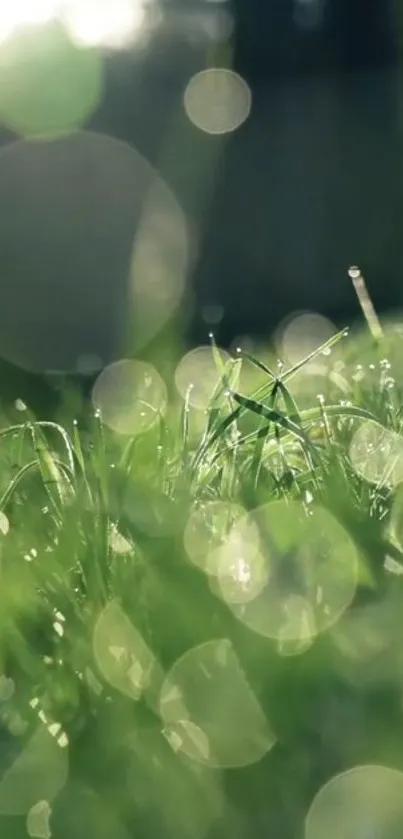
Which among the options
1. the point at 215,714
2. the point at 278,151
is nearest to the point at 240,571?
the point at 215,714

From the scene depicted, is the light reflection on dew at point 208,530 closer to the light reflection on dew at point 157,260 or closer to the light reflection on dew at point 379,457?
the light reflection on dew at point 379,457

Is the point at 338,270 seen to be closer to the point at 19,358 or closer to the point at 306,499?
the point at 19,358

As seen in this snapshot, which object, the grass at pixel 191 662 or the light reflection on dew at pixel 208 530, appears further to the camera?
the light reflection on dew at pixel 208 530

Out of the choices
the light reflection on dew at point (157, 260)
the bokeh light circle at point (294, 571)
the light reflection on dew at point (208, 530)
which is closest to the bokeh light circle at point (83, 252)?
the light reflection on dew at point (157, 260)

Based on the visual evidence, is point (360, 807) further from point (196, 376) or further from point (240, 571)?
point (196, 376)

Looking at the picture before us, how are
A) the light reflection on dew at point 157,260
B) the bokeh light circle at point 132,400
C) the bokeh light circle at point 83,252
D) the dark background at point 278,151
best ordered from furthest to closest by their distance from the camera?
the dark background at point 278,151 < the light reflection on dew at point 157,260 < the bokeh light circle at point 83,252 < the bokeh light circle at point 132,400

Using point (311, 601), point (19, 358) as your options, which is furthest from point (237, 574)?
point (19, 358)

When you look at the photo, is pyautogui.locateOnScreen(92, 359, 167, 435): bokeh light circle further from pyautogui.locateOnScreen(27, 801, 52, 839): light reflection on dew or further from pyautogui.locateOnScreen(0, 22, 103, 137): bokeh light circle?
pyautogui.locateOnScreen(0, 22, 103, 137): bokeh light circle

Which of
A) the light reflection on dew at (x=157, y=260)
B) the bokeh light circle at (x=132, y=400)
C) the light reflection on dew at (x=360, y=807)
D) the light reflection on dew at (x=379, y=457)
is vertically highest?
the light reflection on dew at (x=360, y=807)
